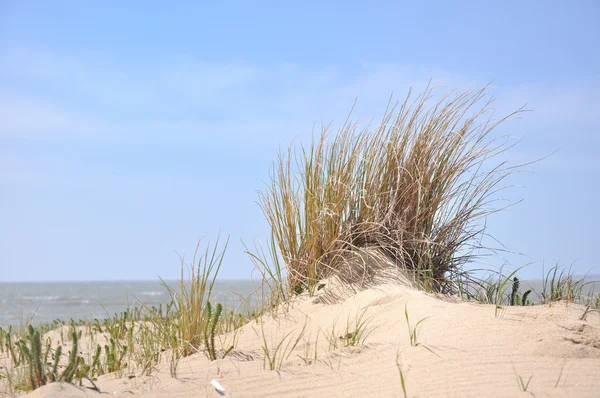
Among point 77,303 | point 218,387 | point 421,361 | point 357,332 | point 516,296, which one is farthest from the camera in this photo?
point 77,303

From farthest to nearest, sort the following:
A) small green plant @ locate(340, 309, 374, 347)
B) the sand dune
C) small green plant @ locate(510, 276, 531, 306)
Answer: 1. small green plant @ locate(510, 276, 531, 306)
2. small green plant @ locate(340, 309, 374, 347)
3. the sand dune

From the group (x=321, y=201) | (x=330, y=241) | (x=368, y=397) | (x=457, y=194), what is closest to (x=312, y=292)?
(x=330, y=241)

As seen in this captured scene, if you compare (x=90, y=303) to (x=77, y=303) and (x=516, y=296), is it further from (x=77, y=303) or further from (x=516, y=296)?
(x=516, y=296)

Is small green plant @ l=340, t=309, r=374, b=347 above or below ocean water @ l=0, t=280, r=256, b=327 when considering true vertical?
above

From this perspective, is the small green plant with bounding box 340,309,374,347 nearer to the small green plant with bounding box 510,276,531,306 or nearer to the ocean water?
the ocean water

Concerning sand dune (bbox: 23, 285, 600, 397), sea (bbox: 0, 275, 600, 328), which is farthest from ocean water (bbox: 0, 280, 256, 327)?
sand dune (bbox: 23, 285, 600, 397)

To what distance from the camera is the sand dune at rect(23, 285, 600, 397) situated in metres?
2.51

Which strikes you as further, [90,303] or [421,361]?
[90,303]

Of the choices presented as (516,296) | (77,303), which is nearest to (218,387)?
(516,296)

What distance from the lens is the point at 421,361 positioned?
274cm

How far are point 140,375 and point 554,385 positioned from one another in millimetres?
1923

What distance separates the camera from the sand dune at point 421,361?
2510 millimetres

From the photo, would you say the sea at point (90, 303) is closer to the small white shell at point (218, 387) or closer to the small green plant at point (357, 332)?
the small green plant at point (357, 332)

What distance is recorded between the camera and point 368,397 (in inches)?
96.7
